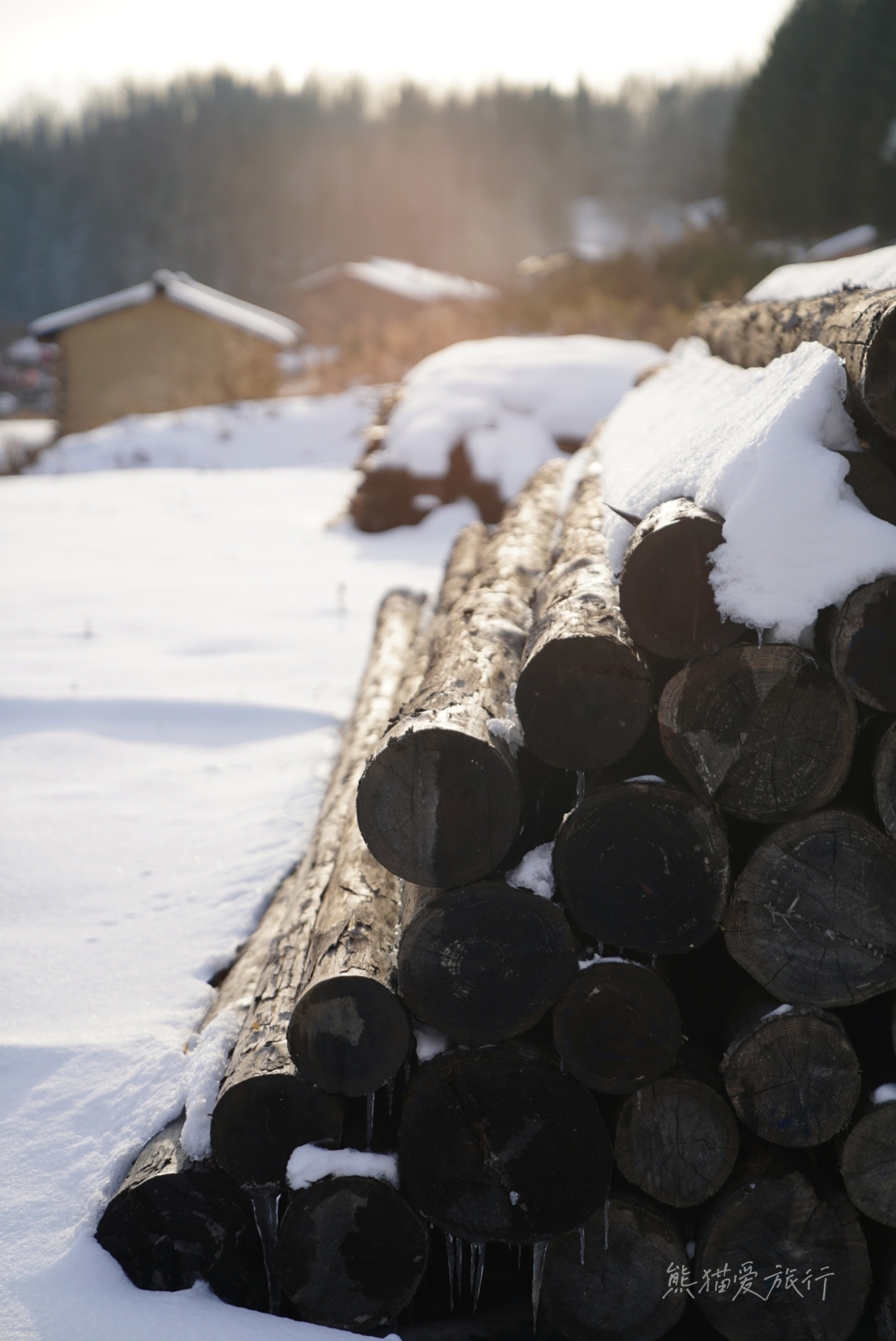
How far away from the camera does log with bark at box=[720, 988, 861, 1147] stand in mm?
2090

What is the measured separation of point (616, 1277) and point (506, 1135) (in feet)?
1.57

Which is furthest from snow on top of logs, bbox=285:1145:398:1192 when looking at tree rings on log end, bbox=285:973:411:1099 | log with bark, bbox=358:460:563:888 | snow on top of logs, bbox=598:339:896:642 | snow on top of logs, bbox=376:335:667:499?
snow on top of logs, bbox=376:335:667:499

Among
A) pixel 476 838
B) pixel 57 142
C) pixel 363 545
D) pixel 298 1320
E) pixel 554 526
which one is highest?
pixel 476 838

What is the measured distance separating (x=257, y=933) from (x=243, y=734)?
73.0 inches

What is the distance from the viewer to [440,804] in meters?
2.05

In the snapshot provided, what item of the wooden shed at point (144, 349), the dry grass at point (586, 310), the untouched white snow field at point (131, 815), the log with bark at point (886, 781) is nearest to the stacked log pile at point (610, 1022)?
the log with bark at point (886, 781)

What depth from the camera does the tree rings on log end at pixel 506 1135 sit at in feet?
7.00

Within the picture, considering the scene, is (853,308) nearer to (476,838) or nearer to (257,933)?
(476,838)

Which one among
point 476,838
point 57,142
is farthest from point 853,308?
point 57,142

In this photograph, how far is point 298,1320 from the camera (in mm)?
2221

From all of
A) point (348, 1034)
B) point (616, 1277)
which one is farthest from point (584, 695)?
point (616, 1277)

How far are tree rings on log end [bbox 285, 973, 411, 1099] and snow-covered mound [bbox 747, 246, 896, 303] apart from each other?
7.69 ft

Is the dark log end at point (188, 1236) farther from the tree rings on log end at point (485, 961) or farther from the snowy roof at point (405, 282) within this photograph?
the snowy roof at point (405, 282)

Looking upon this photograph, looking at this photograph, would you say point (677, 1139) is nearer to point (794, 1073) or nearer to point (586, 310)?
point (794, 1073)
